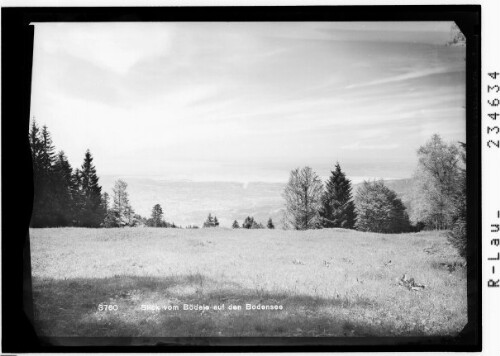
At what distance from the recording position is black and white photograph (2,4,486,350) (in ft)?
15.7

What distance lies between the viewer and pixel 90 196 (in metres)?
4.93

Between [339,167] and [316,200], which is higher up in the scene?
[339,167]

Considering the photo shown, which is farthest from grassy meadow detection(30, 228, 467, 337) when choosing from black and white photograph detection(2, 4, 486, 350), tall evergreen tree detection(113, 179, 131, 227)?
tall evergreen tree detection(113, 179, 131, 227)

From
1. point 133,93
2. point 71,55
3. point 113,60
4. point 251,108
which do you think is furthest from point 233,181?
point 71,55

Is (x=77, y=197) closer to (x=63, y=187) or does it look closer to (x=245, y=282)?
(x=63, y=187)

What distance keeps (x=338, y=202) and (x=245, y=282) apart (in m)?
1.58

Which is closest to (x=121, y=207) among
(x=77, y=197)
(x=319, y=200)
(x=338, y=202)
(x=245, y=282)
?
(x=77, y=197)

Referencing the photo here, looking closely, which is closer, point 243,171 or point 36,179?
point 36,179

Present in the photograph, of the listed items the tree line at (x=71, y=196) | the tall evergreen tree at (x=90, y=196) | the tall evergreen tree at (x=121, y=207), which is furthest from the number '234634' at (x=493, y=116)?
the tall evergreen tree at (x=90, y=196)

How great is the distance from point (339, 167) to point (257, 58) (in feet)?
5.78

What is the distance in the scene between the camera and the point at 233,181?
4.97 m

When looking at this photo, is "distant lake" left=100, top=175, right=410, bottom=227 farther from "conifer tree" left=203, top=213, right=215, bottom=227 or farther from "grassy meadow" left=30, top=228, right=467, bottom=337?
"grassy meadow" left=30, top=228, right=467, bottom=337

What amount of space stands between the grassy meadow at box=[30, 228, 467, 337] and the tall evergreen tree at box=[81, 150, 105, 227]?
0.13 metres

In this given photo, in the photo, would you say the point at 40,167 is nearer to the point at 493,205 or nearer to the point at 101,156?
the point at 101,156
